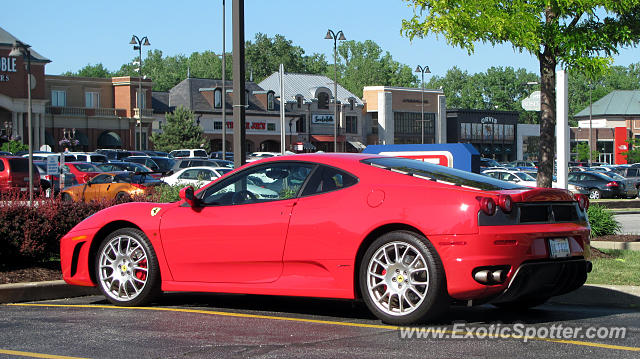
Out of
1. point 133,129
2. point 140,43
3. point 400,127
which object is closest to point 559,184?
point 140,43

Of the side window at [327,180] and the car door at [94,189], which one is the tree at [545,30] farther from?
the car door at [94,189]

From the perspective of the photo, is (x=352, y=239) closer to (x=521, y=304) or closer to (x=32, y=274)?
(x=521, y=304)

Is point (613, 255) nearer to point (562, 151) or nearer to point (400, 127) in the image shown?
point (562, 151)

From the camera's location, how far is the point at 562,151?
36.4 feet

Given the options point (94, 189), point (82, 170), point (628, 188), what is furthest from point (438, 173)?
point (628, 188)

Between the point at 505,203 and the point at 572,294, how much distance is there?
2.40 metres

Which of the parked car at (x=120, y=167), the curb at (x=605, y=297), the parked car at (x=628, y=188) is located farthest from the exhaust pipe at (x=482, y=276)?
the parked car at (x=628, y=188)

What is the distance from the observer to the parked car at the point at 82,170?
1257 inches

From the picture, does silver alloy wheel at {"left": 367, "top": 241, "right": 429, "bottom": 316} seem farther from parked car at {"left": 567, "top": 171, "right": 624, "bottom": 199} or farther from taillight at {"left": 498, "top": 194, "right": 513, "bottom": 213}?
parked car at {"left": 567, "top": 171, "right": 624, "bottom": 199}

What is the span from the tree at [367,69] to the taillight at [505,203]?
127 meters

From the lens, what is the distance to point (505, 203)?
6.46 metres

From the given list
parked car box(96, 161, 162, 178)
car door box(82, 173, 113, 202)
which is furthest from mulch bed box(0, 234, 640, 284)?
parked car box(96, 161, 162, 178)

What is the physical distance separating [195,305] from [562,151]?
5.51m

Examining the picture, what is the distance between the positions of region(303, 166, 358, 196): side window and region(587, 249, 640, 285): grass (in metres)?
3.26
